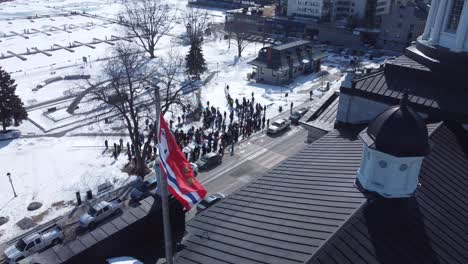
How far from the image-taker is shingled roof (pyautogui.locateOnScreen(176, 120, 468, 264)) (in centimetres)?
1065

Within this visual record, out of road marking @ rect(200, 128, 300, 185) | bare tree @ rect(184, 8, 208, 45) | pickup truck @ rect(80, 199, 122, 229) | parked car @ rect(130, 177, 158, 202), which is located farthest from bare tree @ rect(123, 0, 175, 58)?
pickup truck @ rect(80, 199, 122, 229)

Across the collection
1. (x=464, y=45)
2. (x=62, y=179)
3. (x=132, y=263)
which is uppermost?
(x=464, y=45)

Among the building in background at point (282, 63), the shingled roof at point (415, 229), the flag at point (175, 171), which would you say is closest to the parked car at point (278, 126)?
the building in background at point (282, 63)

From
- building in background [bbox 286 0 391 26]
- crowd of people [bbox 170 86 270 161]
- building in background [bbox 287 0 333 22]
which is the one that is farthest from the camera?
building in background [bbox 286 0 391 26]

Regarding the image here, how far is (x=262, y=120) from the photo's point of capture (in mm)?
38406

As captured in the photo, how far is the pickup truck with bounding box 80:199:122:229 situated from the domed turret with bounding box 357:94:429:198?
16270 mm

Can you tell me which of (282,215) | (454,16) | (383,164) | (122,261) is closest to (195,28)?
(454,16)

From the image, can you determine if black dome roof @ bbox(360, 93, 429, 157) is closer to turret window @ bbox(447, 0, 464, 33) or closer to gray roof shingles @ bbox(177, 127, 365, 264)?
gray roof shingles @ bbox(177, 127, 365, 264)

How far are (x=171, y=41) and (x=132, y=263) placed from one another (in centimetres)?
6864

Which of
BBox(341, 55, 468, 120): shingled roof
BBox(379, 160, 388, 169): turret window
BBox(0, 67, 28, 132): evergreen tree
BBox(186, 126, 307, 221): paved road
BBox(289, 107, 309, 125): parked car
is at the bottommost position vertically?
BBox(186, 126, 307, 221): paved road

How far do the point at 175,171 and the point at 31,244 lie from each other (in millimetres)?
14764

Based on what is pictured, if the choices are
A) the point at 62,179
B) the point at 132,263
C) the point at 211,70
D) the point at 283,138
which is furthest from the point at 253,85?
the point at 132,263

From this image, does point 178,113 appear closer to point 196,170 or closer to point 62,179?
point 196,170

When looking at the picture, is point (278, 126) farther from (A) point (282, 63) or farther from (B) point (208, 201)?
(A) point (282, 63)
